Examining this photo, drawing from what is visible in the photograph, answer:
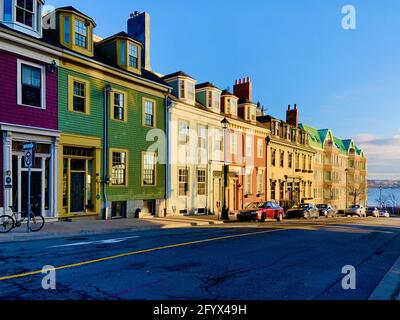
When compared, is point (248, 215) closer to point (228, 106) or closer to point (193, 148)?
point (193, 148)

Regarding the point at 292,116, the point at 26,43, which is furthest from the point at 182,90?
the point at 292,116

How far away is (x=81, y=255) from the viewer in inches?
352

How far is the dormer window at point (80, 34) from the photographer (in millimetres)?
18938

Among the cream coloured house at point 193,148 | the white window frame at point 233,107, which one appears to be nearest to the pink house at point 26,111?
the cream coloured house at point 193,148

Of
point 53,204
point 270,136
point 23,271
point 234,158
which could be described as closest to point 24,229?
point 53,204

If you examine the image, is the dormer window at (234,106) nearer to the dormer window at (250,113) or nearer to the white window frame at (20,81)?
the dormer window at (250,113)

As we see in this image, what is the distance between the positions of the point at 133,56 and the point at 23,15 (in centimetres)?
740

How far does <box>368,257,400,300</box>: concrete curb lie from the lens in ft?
20.3

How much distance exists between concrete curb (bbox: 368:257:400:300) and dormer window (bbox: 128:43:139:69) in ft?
62.1

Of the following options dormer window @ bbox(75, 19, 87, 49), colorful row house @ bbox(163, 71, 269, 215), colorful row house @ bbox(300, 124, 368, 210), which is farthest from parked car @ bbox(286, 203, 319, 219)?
dormer window @ bbox(75, 19, 87, 49)

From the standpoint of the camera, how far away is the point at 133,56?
22578 millimetres

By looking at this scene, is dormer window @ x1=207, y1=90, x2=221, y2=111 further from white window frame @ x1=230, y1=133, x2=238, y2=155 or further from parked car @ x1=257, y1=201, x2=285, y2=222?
parked car @ x1=257, y1=201, x2=285, y2=222

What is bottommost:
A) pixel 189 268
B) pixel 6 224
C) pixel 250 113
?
pixel 189 268

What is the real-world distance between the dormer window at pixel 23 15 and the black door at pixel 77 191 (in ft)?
24.0
